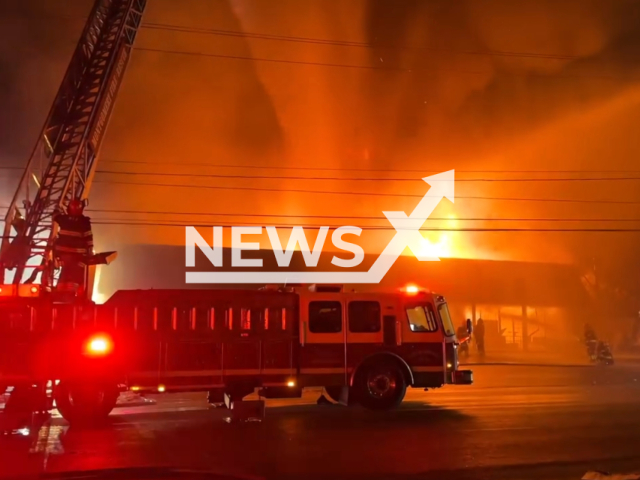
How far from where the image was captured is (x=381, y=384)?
10594 mm

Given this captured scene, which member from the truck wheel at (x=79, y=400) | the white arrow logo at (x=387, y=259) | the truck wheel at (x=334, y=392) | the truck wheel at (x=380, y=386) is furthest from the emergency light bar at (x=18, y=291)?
the white arrow logo at (x=387, y=259)

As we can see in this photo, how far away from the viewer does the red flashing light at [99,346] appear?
9.30 metres

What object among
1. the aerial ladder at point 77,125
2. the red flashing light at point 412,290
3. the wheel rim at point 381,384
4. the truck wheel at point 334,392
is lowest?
the truck wheel at point 334,392

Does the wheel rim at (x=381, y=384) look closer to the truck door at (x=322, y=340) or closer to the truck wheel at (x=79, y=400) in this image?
the truck door at (x=322, y=340)

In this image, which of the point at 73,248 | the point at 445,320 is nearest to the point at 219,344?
the point at 73,248

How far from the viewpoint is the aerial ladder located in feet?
53.6

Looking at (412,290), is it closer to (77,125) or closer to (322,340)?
(322,340)

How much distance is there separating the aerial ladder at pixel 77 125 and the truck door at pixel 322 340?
8.60m

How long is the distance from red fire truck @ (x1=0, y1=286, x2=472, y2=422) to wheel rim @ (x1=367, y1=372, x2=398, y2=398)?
0.05 feet

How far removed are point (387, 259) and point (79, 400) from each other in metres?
22.3

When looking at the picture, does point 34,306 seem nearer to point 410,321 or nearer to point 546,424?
point 410,321

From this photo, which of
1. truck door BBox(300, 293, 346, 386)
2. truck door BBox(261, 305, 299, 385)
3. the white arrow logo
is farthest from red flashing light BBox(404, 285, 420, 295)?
the white arrow logo

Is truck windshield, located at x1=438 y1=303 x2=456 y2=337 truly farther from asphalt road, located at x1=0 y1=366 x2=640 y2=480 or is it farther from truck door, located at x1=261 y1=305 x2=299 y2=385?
truck door, located at x1=261 y1=305 x2=299 y2=385

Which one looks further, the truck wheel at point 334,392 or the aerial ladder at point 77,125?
the aerial ladder at point 77,125
